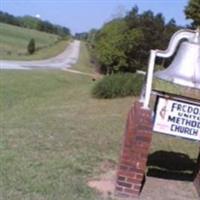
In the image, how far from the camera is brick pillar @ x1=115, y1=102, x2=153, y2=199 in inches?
254

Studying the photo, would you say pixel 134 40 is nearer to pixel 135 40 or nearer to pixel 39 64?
pixel 135 40

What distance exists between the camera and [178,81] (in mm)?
6570

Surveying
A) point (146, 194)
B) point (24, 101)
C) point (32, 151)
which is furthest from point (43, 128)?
point (24, 101)

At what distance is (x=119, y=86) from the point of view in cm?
1730

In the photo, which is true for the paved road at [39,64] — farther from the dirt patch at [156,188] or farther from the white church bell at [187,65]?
the white church bell at [187,65]

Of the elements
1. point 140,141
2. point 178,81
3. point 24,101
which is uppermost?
point 178,81

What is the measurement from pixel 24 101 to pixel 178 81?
42.6 feet

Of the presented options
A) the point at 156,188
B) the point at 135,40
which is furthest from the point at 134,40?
the point at 156,188

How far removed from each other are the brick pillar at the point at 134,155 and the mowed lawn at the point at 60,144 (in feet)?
1.20

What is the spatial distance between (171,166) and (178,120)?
7.54 ft

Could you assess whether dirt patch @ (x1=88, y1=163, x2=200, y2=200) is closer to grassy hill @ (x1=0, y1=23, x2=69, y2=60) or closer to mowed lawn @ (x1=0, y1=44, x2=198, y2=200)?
mowed lawn @ (x1=0, y1=44, x2=198, y2=200)

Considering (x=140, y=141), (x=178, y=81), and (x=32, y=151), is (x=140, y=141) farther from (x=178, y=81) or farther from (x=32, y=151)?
(x=32, y=151)

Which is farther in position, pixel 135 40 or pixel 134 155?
pixel 135 40

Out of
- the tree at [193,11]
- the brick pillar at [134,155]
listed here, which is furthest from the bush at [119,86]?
the brick pillar at [134,155]
